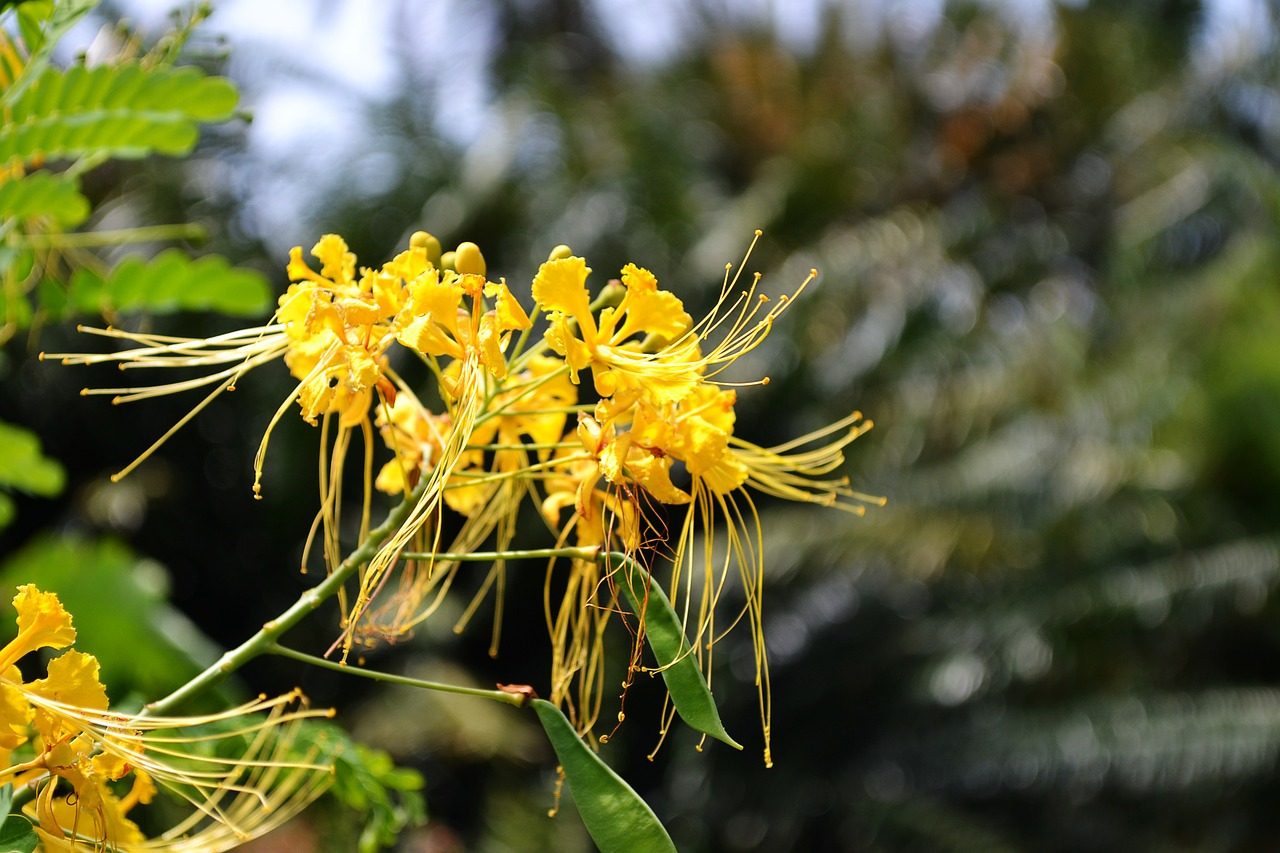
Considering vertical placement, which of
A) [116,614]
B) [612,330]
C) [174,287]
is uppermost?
[612,330]

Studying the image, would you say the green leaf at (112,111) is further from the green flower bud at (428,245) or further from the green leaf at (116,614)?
the green leaf at (116,614)

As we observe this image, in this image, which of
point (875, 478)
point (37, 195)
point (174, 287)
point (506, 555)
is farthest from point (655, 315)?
point (875, 478)

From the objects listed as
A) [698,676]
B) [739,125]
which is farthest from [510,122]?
[698,676]

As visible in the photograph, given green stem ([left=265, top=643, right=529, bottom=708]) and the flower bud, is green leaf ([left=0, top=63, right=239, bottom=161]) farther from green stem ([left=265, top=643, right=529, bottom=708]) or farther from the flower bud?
green stem ([left=265, top=643, right=529, bottom=708])

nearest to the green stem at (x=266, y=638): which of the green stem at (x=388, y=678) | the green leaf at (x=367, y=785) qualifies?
the green stem at (x=388, y=678)

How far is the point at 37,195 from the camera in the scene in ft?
3.76

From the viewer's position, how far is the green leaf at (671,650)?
867mm

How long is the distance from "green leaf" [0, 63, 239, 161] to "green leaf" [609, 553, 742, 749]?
2.43 feet

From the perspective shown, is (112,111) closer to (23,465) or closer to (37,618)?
→ (23,465)

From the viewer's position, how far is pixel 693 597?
16.2ft

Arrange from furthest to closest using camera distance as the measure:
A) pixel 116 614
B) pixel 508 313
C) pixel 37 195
→ pixel 116 614 < pixel 37 195 < pixel 508 313

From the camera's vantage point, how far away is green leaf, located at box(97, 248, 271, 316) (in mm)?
1494

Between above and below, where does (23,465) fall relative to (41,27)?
below

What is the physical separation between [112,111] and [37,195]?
0.51ft
